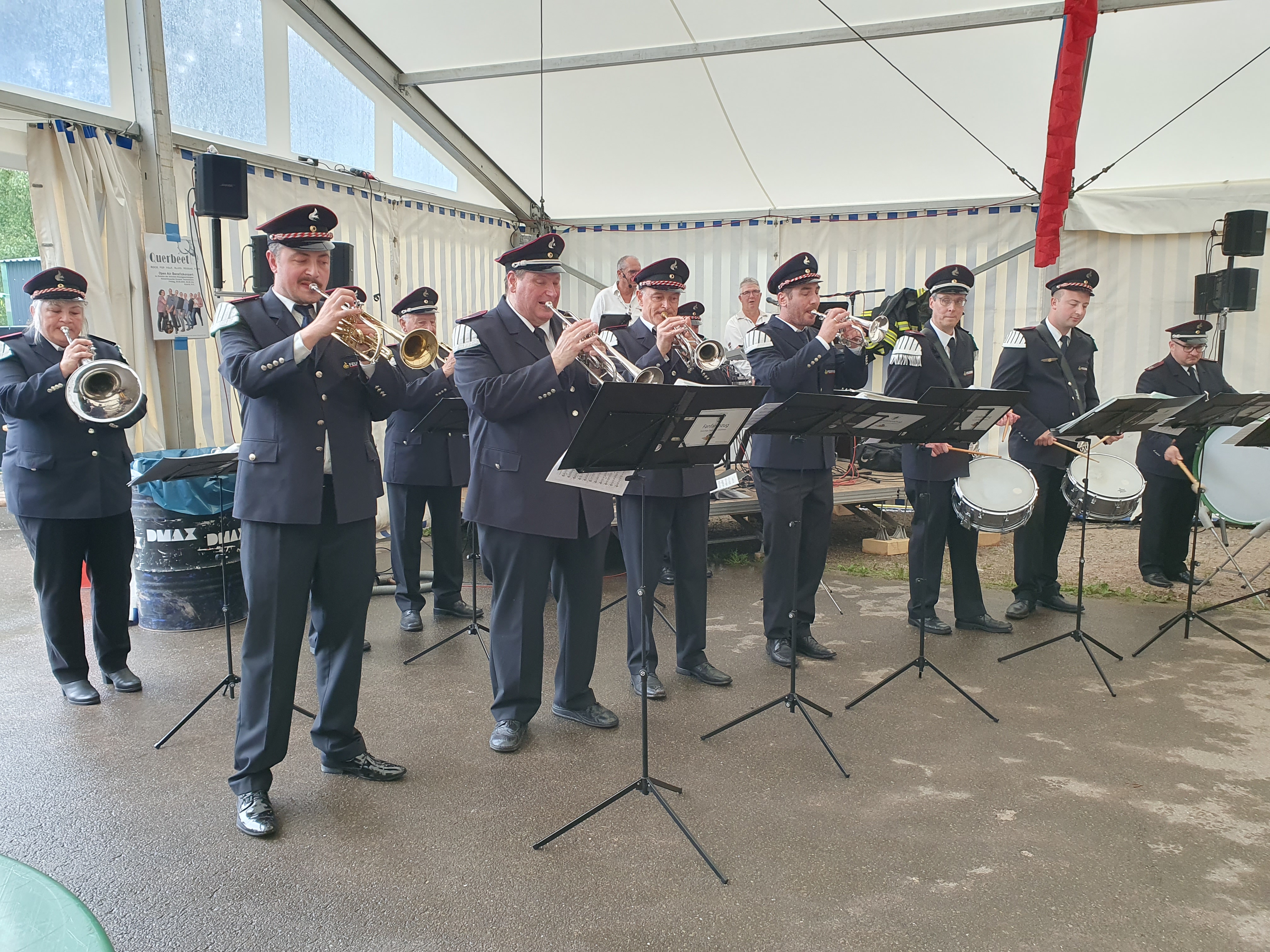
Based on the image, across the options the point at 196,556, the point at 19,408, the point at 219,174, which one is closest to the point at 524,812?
the point at 19,408

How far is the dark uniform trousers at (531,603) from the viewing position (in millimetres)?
4012

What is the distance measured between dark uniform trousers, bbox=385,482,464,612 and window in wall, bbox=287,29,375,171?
3.83 m

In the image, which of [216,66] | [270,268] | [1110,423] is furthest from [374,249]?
[1110,423]

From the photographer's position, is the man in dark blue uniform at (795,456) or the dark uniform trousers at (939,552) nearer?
the man in dark blue uniform at (795,456)

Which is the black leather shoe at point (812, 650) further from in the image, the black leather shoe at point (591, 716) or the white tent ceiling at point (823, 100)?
the white tent ceiling at point (823, 100)

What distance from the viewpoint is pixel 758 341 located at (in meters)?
5.07

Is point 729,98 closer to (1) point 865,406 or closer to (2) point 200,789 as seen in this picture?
(1) point 865,406

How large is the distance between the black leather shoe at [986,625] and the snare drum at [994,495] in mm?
671

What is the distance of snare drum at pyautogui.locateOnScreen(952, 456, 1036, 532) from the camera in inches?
217

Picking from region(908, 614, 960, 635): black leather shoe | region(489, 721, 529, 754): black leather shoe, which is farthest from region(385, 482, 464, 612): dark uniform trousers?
region(908, 614, 960, 635): black leather shoe

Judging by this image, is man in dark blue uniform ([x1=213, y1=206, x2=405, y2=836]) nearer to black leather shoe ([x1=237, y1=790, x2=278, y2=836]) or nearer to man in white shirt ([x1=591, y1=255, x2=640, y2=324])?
black leather shoe ([x1=237, y1=790, x2=278, y2=836])

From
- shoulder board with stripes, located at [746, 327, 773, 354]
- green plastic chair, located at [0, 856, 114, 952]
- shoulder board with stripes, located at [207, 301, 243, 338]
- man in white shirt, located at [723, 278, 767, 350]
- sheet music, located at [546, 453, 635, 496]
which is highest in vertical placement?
man in white shirt, located at [723, 278, 767, 350]

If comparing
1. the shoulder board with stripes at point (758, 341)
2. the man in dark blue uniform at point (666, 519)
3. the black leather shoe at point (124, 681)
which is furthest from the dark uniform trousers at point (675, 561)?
the black leather shoe at point (124, 681)

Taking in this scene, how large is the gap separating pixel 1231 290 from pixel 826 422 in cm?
689
